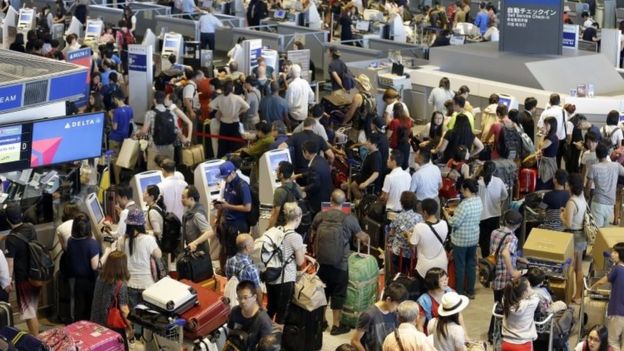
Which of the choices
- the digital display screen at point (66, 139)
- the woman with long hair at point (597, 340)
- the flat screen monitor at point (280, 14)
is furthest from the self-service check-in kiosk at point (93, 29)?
the woman with long hair at point (597, 340)

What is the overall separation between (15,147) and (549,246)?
535 cm

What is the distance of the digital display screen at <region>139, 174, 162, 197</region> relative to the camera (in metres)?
12.5

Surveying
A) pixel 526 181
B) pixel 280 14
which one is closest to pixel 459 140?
pixel 526 181

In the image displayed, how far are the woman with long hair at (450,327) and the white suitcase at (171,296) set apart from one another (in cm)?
197

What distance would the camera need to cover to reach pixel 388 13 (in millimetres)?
26875

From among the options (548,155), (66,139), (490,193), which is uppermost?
(66,139)

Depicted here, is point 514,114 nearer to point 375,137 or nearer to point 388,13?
point 375,137

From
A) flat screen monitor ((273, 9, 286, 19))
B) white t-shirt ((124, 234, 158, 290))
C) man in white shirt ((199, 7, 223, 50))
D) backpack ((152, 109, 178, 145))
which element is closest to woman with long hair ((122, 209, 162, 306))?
white t-shirt ((124, 234, 158, 290))

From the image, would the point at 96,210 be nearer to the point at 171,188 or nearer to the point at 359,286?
the point at 171,188

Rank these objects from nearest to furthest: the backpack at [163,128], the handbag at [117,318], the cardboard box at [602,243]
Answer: the handbag at [117,318] < the cardboard box at [602,243] < the backpack at [163,128]

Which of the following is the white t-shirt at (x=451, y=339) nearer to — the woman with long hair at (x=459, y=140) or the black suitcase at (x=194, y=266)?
the black suitcase at (x=194, y=266)

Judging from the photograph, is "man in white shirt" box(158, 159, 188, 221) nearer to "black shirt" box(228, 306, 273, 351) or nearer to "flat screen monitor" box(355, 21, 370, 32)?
"black shirt" box(228, 306, 273, 351)

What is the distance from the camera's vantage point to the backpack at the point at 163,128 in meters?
14.7

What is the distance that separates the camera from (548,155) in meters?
14.1
